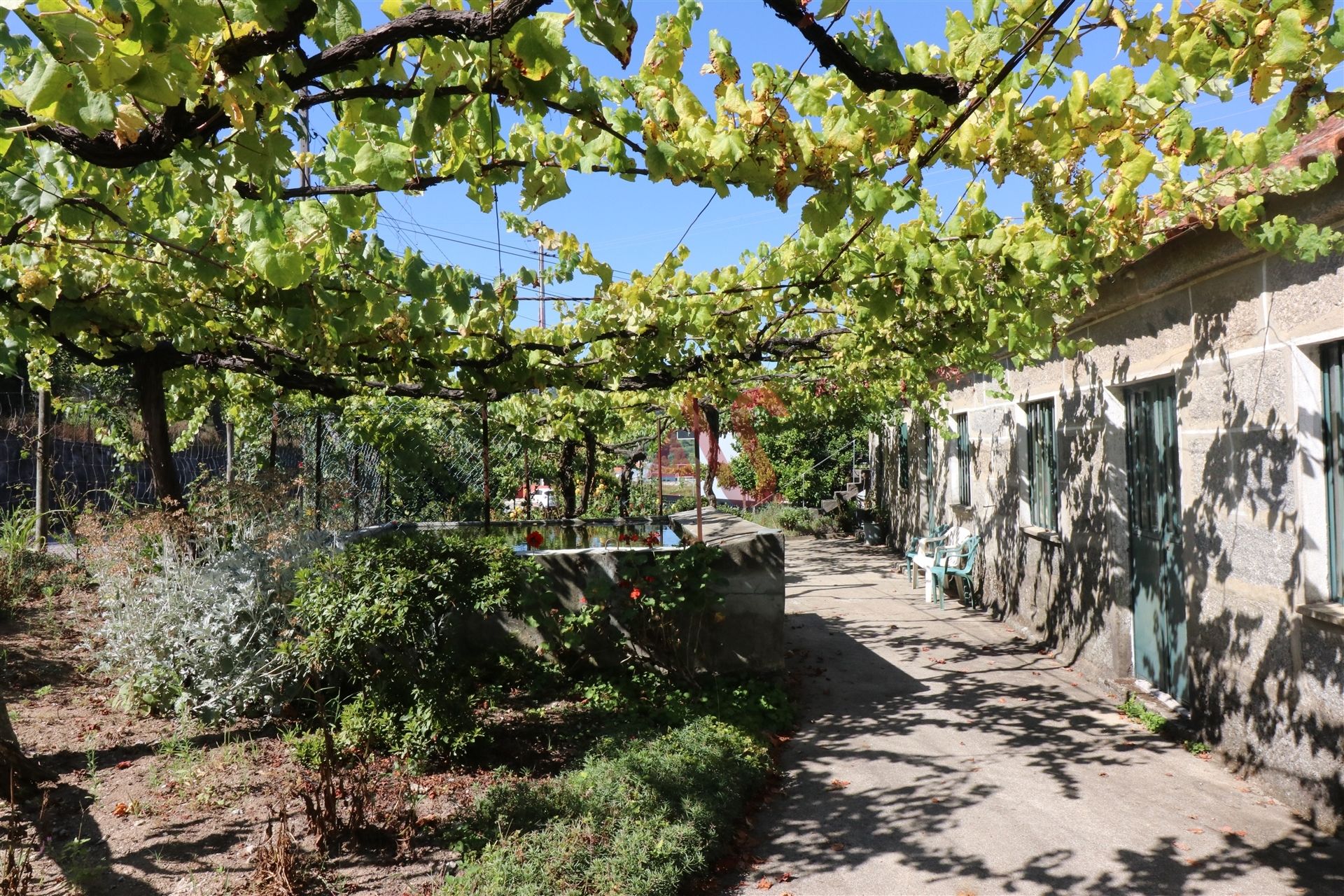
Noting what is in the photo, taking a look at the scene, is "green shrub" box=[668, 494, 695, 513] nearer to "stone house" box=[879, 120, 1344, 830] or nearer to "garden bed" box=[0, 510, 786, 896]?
"stone house" box=[879, 120, 1344, 830]

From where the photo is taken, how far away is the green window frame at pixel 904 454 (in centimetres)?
1519

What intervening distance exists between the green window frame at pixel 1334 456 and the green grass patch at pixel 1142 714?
1.73m

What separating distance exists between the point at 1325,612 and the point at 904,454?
38.3ft

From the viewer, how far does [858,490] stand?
20.0 metres

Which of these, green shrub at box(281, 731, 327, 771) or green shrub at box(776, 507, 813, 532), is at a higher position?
green shrub at box(776, 507, 813, 532)

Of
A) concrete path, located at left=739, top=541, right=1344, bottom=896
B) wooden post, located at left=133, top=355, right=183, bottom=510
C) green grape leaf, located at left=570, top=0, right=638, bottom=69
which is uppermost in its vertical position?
green grape leaf, located at left=570, top=0, right=638, bottom=69

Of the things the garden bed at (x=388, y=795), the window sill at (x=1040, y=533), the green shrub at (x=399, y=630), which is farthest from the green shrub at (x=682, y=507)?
the green shrub at (x=399, y=630)

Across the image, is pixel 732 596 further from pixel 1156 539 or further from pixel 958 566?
pixel 958 566

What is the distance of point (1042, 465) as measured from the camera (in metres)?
8.30

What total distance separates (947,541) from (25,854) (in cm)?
1067

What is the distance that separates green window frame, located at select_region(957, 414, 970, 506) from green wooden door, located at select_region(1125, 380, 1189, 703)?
480 centimetres

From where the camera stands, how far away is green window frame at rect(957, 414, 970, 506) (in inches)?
446

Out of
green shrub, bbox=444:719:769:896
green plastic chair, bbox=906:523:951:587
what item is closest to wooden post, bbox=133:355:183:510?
green shrub, bbox=444:719:769:896

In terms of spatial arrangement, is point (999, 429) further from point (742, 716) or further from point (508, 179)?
point (508, 179)
